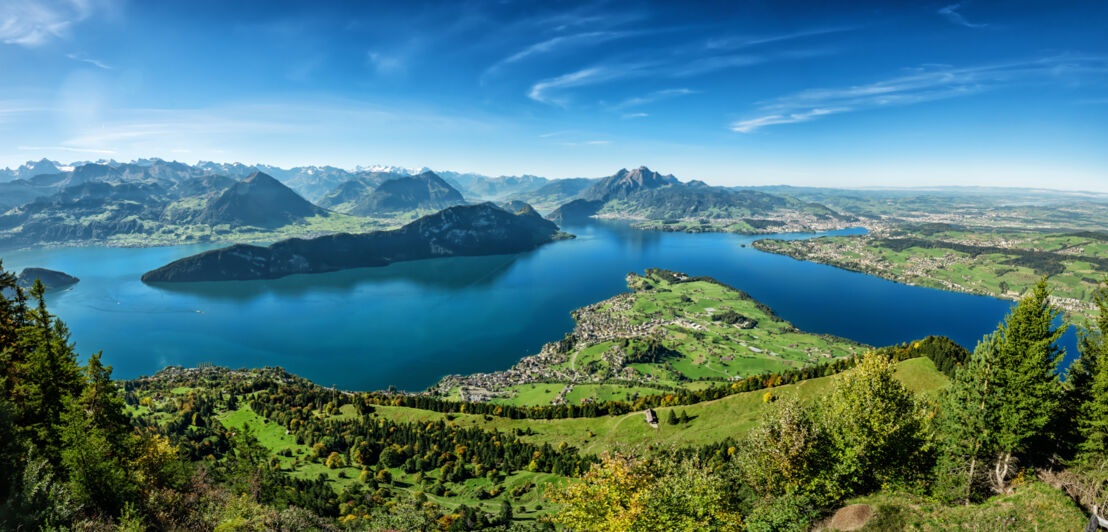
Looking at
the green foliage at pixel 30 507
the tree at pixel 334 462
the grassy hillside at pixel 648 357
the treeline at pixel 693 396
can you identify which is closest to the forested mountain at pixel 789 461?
the green foliage at pixel 30 507

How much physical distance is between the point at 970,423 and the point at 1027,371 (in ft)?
15.5

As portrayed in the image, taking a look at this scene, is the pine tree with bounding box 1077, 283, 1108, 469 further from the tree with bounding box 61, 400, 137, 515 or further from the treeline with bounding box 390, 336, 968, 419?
the tree with bounding box 61, 400, 137, 515

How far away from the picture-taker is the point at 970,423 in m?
27.8

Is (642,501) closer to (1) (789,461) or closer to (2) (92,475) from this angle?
(1) (789,461)

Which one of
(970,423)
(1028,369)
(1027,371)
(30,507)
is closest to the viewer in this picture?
(30,507)

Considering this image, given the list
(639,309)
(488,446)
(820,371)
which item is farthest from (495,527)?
(639,309)

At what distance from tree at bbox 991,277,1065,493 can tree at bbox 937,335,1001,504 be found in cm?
46

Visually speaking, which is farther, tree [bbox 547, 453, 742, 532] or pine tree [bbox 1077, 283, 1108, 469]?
pine tree [bbox 1077, 283, 1108, 469]

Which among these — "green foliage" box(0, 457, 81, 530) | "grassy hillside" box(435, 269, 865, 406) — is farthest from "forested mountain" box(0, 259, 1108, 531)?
"grassy hillside" box(435, 269, 865, 406)

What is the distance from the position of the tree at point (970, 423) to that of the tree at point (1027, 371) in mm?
457

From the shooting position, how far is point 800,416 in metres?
28.6

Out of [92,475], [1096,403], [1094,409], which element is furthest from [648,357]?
[92,475]

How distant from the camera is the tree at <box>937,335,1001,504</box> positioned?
2741 centimetres

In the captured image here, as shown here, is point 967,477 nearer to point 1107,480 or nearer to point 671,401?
point 1107,480
